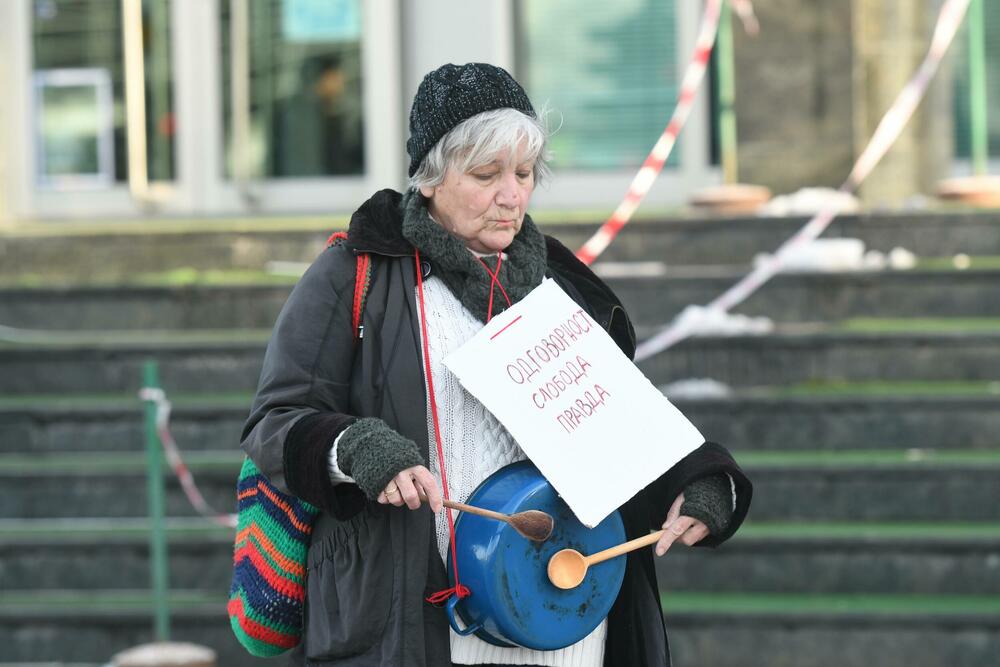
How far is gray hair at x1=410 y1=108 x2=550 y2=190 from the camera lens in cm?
299

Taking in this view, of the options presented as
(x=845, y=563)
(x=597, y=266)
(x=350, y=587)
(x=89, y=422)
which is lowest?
(x=845, y=563)

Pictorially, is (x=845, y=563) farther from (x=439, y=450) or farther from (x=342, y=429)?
(x=342, y=429)

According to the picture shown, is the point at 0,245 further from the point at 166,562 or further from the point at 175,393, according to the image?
the point at 166,562

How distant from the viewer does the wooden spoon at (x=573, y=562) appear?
2.90 metres

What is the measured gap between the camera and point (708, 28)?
9.27 meters

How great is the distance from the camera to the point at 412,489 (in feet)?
8.99

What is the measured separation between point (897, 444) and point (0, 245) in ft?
15.9

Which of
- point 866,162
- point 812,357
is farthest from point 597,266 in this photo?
point 866,162

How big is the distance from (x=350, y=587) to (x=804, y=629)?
3559mm

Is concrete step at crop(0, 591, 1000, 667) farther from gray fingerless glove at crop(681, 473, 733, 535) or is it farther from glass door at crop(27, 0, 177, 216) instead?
glass door at crop(27, 0, 177, 216)

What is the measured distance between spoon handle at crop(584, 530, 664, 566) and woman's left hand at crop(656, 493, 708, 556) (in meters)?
0.02

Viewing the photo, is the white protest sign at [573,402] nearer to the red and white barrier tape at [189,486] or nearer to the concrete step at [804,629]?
the concrete step at [804,629]

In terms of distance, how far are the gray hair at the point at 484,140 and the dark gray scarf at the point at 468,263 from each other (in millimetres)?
93

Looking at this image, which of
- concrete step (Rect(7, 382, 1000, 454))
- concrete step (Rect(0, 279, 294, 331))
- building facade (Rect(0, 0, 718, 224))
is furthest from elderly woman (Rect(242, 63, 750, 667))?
building facade (Rect(0, 0, 718, 224))
